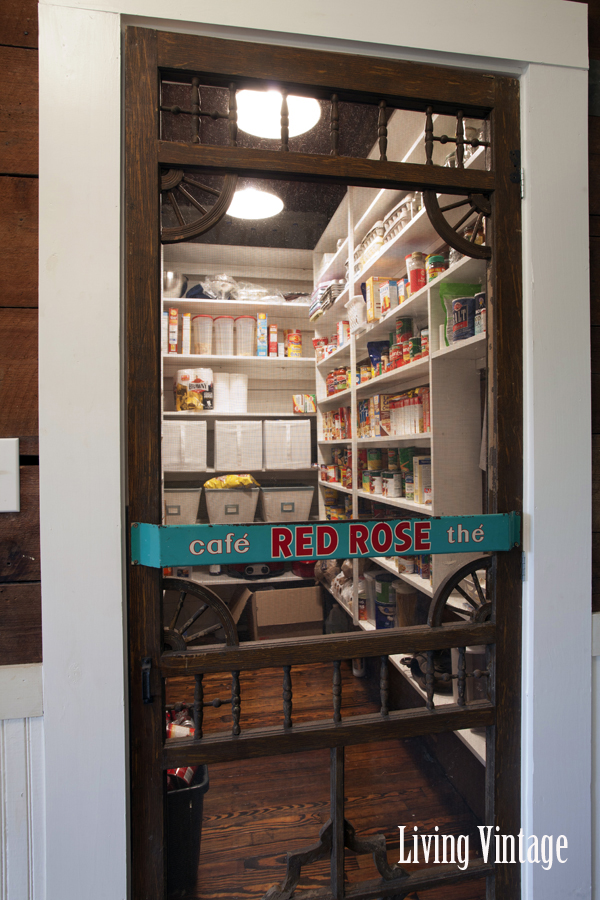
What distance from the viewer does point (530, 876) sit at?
1040 millimetres

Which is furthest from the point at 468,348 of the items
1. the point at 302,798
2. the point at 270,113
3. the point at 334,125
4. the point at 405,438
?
the point at 302,798

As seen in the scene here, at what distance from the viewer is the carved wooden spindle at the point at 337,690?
3.33ft

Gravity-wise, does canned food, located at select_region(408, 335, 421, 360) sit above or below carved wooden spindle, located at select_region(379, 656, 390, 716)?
above

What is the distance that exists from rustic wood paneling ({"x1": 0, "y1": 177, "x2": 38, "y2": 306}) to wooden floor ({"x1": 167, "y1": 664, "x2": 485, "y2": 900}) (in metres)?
0.88

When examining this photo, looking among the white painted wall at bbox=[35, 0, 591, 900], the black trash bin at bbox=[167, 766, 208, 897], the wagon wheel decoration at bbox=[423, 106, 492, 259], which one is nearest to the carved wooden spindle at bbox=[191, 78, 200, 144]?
the white painted wall at bbox=[35, 0, 591, 900]

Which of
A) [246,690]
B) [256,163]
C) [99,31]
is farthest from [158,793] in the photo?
[99,31]

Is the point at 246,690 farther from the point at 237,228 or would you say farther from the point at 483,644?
the point at 237,228

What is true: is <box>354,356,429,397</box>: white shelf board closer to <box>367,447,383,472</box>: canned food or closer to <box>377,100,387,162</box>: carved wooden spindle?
<box>367,447,383,472</box>: canned food

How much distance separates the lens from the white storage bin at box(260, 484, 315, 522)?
1.00m

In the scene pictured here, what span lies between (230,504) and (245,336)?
37cm

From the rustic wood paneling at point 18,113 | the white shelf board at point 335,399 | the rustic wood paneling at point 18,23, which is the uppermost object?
the rustic wood paneling at point 18,23

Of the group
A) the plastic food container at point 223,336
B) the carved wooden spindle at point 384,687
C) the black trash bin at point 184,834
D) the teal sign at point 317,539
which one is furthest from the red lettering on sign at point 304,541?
the black trash bin at point 184,834

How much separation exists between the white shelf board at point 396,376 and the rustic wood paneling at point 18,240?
71 centimetres

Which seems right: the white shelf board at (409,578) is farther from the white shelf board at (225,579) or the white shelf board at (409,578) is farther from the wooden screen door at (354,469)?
the white shelf board at (225,579)
